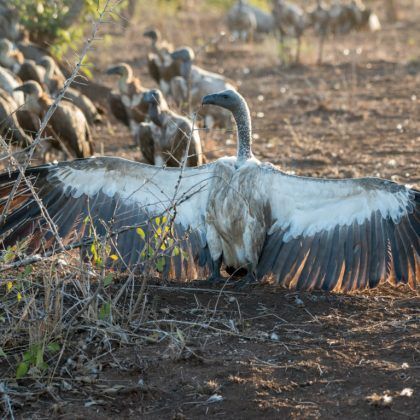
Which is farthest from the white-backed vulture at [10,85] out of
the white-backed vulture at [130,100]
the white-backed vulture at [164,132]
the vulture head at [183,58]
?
the vulture head at [183,58]

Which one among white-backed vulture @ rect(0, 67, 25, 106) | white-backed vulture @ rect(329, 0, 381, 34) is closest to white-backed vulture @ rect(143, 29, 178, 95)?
white-backed vulture @ rect(0, 67, 25, 106)

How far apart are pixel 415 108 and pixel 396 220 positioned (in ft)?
20.8

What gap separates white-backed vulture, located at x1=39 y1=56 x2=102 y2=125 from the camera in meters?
10.8

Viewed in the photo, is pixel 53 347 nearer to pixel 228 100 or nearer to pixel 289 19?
pixel 228 100

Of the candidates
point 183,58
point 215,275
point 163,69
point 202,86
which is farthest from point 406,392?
point 163,69

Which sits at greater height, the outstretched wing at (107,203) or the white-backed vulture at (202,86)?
the outstretched wing at (107,203)

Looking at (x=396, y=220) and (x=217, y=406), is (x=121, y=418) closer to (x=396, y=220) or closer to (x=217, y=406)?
(x=217, y=406)

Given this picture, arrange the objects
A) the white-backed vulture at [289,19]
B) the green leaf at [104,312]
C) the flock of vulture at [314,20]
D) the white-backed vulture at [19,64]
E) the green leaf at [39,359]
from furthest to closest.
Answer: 1. the flock of vulture at [314,20]
2. the white-backed vulture at [289,19]
3. the white-backed vulture at [19,64]
4. the green leaf at [104,312]
5. the green leaf at [39,359]

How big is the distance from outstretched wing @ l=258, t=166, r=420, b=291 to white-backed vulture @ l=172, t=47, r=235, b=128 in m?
5.38

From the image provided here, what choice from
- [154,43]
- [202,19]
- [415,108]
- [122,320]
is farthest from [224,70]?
[122,320]

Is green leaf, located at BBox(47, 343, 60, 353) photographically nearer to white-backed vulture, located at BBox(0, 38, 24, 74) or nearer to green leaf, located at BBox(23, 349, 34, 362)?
green leaf, located at BBox(23, 349, 34, 362)

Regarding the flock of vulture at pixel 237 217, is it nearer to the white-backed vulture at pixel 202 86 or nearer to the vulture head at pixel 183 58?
the white-backed vulture at pixel 202 86

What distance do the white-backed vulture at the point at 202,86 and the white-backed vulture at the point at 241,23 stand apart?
21.0ft

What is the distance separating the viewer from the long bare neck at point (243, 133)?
224 inches
